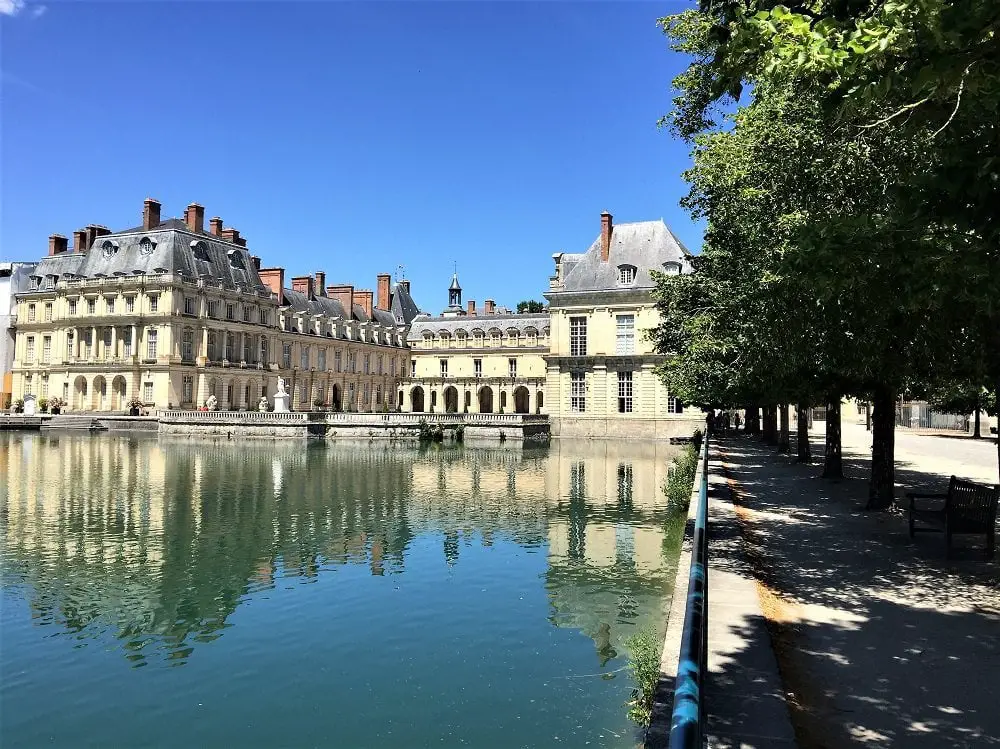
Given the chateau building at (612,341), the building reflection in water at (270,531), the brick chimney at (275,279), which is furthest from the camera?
the brick chimney at (275,279)

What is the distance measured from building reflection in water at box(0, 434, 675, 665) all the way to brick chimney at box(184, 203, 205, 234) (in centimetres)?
3405

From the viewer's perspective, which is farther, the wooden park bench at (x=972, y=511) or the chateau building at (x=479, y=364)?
the chateau building at (x=479, y=364)

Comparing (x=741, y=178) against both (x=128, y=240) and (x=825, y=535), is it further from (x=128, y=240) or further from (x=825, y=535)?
(x=128, y=240)

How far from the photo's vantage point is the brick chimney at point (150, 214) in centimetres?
5550

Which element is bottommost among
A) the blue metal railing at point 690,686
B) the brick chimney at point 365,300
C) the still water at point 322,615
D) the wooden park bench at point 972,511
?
the still water at point 322,615

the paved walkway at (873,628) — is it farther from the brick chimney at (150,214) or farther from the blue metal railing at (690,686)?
the brick chimney at (150,214)

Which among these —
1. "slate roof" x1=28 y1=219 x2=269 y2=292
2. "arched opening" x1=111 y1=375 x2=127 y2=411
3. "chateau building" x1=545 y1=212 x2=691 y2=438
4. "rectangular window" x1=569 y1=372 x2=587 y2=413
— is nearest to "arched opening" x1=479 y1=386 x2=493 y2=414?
"slate roof" x1=28 y1=219 x2=269 y2=292

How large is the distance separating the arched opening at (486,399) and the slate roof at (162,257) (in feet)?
Answer: 74.9

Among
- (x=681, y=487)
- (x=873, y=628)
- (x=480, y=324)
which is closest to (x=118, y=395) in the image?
(x=480, y=324)

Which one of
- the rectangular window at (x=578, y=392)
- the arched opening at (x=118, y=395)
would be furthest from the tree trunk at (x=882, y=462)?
the arched opening at (x=118, y=395)

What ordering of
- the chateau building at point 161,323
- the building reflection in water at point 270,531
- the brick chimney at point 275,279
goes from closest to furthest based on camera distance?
the building reflection in water at point 270,531 < the chateau building at point 161,323 < the brick chimney at point 275,279

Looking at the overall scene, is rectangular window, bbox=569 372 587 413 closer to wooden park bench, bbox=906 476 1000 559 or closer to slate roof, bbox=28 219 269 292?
slate roof, bbox=28 219 269 292

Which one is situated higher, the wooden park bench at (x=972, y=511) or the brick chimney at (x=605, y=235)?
the brick chimney at (x=605, y=235)

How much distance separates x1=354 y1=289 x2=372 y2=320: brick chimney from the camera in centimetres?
7681
